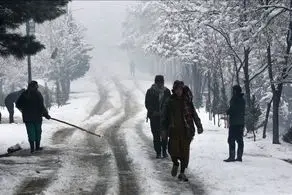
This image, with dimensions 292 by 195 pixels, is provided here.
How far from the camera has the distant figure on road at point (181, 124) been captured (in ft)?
33.0

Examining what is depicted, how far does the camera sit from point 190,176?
426 inches

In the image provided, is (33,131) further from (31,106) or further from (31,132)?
(31,106)

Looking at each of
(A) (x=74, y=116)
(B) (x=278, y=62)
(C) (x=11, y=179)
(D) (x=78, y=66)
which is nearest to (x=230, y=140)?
(C) (x=11, y=179)

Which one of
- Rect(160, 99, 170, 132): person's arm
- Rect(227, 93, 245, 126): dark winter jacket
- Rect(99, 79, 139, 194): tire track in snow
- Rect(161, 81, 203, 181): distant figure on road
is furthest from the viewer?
Rect(227, 93, 245, 126): dark winter jacket

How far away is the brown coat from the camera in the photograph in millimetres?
10062

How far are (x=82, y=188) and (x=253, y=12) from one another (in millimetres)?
9473

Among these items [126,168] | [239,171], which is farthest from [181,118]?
[126,168]

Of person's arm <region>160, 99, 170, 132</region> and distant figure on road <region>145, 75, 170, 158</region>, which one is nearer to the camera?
person's arm <region>160, 99, 170, 132</region>

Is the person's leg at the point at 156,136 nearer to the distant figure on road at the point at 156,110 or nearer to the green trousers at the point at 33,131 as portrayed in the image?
the distant figure on road at the point at 156,110

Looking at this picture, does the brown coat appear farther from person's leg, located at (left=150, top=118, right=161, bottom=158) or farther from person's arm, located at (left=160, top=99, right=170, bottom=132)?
person's leg, located at (left=150, top=118, right=161, bottom=158)

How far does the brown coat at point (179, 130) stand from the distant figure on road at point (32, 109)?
5.09 metres

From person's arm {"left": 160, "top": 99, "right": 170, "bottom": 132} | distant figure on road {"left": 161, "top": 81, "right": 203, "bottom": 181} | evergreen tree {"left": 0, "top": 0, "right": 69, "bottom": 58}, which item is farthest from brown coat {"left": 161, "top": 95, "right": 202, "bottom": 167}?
evergreen tree {"left": 0, "top": 0, "right": 69, "bottom": 58}

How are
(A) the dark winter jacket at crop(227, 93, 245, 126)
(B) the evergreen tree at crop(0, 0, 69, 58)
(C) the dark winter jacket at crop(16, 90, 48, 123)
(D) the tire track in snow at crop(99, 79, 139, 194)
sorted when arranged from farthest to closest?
(C) the dark winter jacket at crop(16, 90, 48, 123)
(A) the dark winter jacket at crop(227, 93, 245, 126)
(B) the evergreen tree at crop(0, 0, 69, 58)
(D) the tire track in snow at crop(99, 79, 139, 194)

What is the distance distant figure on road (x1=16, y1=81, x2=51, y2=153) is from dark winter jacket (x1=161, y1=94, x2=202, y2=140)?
506 cm
